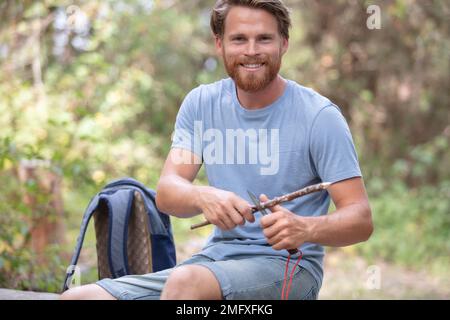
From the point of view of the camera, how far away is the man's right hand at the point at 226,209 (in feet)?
7.27

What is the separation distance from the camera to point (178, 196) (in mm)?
2500

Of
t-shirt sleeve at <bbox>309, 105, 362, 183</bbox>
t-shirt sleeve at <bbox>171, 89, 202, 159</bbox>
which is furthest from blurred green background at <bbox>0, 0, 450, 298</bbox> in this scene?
t-shirt sleeve at <bbox>309, 105, 362, 183</bbox>

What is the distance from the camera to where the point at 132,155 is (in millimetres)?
7324

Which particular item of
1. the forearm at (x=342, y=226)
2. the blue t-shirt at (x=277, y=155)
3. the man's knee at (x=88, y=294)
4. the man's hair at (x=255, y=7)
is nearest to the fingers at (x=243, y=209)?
the forearm at (x=342, y=226)

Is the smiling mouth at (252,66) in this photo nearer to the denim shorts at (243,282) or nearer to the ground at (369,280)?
the denim shorts at (243,282)

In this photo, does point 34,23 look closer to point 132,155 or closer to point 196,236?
point 132,155

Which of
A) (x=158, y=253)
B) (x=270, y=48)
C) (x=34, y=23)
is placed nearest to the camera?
(x=270, y=48)

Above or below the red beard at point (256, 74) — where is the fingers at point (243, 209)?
below

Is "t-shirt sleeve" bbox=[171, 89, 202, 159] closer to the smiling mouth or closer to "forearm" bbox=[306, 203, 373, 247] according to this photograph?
the smiling mouth

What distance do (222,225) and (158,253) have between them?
84cm

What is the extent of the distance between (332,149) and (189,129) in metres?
0.54

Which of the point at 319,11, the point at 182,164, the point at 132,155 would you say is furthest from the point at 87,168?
the point at 319,11

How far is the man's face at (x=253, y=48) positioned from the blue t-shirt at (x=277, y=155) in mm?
97

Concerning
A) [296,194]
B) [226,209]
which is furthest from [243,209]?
[296,194]
